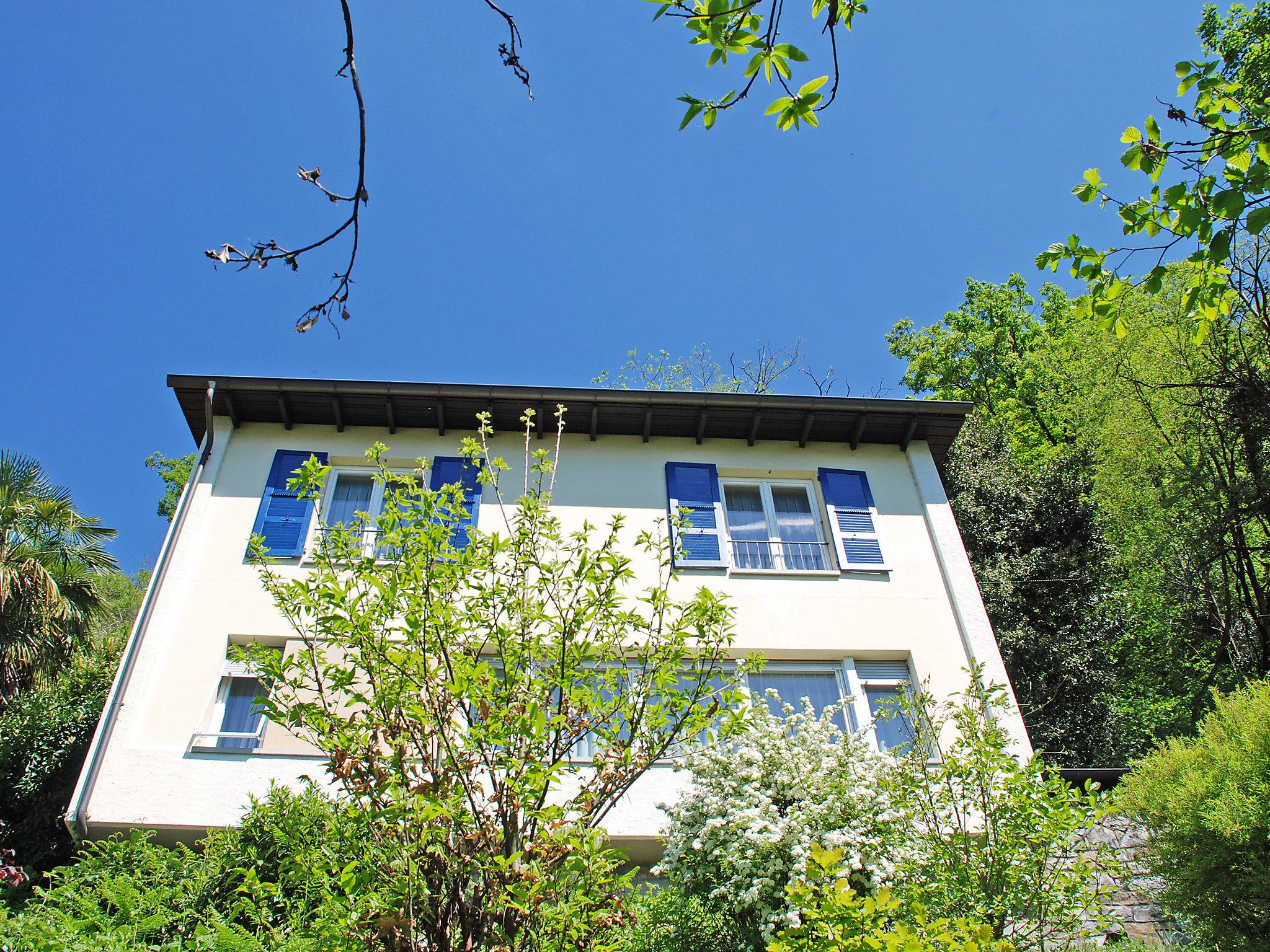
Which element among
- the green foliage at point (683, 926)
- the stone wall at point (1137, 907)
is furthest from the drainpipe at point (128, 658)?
the stone wall at point (1137, 907)

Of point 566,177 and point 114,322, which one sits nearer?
point 114,322

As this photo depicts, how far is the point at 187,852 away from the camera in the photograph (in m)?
7.57

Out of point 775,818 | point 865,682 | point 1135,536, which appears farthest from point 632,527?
point 1135,536

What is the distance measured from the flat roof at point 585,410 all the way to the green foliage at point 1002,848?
21.6ft

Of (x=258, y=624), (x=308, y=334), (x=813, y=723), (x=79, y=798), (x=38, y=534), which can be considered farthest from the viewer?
(x=38, y=534)

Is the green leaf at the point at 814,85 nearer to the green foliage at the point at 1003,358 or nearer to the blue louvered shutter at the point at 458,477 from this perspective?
the blue louvered shutter at the point at 458,477

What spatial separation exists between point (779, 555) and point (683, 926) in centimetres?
575

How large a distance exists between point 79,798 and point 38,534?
526cm

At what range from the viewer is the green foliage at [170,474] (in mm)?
25312

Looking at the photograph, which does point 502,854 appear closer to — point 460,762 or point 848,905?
point 460,762

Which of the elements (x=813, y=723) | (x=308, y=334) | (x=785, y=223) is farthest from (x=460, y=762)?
(x=785, y=223)

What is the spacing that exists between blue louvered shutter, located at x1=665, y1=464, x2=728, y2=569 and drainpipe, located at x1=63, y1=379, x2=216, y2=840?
6.51 m

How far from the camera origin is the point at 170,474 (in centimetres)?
2575

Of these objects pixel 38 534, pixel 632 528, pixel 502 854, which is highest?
pixel 38 534
